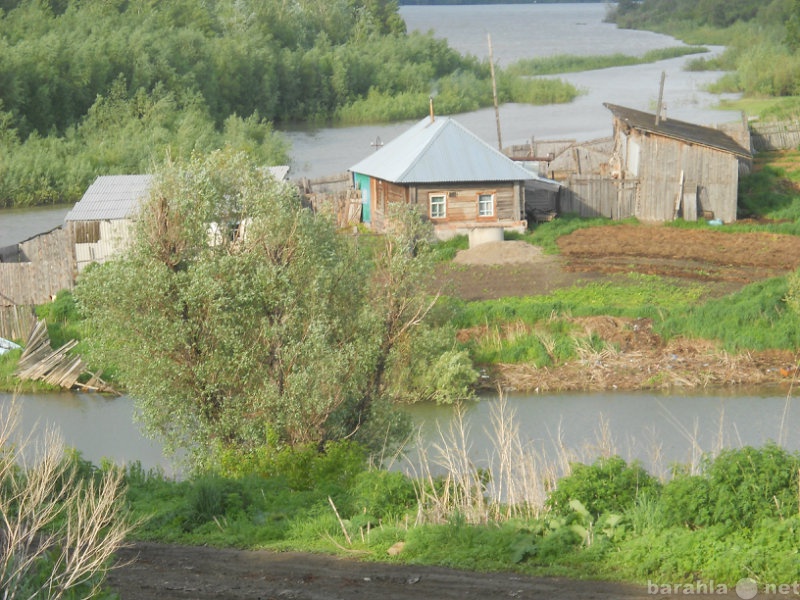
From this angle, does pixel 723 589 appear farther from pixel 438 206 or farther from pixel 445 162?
pixel 445 162

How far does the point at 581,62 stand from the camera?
105438 millimetres

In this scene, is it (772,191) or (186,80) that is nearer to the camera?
(772,191)

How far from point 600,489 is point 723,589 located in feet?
6.45

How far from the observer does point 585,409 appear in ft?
73.7

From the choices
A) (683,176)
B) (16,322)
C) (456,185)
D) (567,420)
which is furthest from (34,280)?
(683,176)

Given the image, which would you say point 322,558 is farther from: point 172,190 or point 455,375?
point 455,375

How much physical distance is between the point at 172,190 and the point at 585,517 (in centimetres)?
821

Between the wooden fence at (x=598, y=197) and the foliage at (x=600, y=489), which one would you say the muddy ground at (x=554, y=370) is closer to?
the foliage at (x=600, y=489)

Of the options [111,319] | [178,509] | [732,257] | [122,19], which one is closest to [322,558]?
[178,509]

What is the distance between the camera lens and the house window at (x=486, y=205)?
34.8 meters

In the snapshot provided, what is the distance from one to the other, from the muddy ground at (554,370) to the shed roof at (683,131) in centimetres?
295

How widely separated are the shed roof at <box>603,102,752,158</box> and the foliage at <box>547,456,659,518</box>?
24196 mm

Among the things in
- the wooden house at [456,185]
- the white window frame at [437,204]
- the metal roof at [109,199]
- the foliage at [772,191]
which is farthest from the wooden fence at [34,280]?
the foliage at [772,191]

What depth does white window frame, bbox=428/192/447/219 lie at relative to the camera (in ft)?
113
